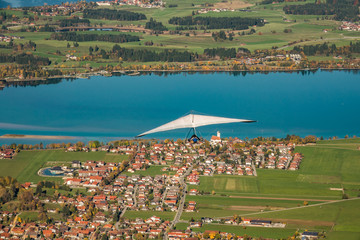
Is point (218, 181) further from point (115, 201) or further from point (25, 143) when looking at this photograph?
point (25, 143)

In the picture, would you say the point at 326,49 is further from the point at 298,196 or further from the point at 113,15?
the point at 298,196

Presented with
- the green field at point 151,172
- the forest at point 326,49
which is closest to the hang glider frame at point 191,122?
the green field at point 151,172

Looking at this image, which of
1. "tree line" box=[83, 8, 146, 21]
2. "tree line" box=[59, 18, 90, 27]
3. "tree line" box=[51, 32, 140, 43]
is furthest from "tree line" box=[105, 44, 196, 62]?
"tree line" box=[83, 8, 146, 21]

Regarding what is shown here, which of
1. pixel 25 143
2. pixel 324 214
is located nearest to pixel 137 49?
pixel 25 143

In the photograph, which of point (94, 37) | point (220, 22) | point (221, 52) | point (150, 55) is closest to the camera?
point (150, 55)

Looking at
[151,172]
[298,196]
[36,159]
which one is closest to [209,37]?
[36,159]

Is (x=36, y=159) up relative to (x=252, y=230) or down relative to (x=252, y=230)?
up
